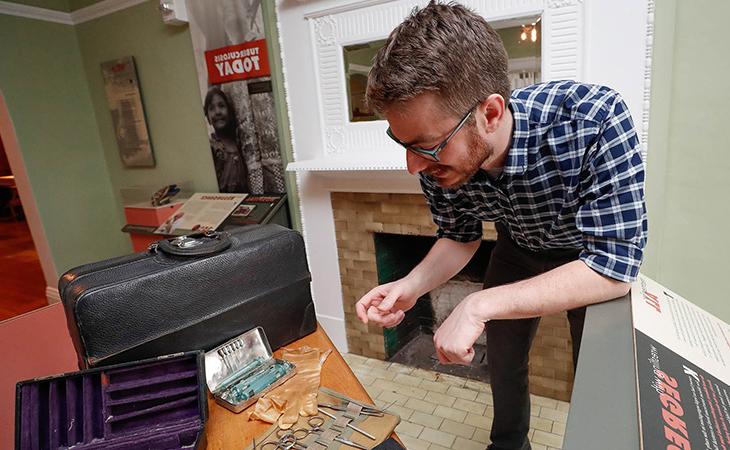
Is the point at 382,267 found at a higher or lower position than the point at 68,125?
lower

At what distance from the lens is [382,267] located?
2.17m

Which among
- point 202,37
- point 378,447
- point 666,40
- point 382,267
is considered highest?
point 202,37

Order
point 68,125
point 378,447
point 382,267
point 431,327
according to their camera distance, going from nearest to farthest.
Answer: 1. point 378,447
2. point 382,267
3. point 431,327
4. point 68,125

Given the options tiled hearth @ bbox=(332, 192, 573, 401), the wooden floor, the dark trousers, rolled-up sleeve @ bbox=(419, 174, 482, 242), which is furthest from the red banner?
the wooden floor

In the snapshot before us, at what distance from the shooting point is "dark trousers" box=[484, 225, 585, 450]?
113 centimetres

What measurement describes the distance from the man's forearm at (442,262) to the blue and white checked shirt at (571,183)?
0.32ft

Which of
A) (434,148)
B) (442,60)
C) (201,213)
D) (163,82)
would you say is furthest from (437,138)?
(163,82)

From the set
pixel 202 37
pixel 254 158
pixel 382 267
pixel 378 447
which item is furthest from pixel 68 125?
pixel 378 447

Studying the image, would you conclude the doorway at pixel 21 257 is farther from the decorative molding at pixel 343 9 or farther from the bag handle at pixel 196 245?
the bag handle at pixel 196 245

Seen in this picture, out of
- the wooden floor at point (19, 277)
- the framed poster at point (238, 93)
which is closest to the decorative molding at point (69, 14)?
the framed poster at point (238, 93)

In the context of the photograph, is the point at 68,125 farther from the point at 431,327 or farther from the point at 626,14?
the point at 626,14

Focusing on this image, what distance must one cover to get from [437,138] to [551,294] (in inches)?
13.1

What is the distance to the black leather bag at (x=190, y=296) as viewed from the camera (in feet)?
2.77

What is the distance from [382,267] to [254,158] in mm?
889
